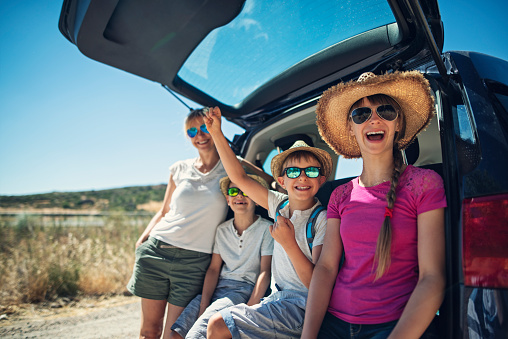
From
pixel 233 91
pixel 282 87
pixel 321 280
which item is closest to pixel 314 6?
pixel 282 87

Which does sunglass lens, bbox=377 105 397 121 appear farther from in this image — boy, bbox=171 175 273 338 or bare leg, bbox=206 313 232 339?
bare leg, bbox=206 313 232 339

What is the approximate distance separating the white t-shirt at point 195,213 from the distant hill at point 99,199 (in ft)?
100

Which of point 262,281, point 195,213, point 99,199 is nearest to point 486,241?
point 262,281

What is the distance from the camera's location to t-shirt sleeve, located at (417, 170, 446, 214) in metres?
1.25

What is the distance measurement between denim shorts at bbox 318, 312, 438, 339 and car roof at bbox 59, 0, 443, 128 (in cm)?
119

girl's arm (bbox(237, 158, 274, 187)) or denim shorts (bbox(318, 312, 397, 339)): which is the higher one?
girl's arm (bbox(237, 158, 274, 187))

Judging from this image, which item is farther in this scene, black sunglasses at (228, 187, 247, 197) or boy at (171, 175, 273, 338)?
black sunglasses at (228, 187, 247, 197)

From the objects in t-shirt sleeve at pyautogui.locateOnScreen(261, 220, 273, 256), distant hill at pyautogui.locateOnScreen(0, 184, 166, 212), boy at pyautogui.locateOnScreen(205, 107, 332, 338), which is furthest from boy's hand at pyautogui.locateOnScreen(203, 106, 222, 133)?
distant hill at pyautogui.locateOnScreen(0, 184, 166, 212)

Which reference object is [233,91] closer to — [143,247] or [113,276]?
[143,247]

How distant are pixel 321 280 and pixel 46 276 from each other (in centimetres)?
451

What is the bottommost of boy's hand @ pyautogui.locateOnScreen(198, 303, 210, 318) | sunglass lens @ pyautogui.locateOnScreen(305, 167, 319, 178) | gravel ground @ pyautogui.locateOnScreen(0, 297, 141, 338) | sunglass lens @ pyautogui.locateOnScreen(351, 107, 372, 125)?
gravel ground @ pyautogui.locateOnScreen(0, 297, 141, 338)

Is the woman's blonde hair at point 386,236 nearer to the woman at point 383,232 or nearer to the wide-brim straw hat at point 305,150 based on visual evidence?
the woman at point 383,232

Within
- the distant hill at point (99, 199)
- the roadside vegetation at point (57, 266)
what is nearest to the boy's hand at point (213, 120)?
the roadside vegetation at point (57, 266)

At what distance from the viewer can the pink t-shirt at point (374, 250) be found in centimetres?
131
